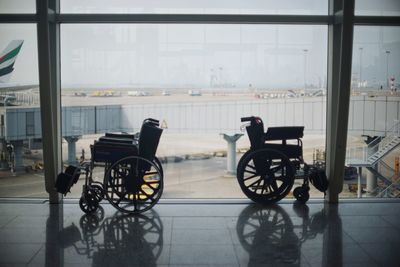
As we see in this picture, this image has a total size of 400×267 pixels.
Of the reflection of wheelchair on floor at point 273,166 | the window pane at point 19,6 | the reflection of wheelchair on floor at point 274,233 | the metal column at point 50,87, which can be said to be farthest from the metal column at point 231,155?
the window pane at point 19,6

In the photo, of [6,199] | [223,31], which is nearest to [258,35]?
[223,31]

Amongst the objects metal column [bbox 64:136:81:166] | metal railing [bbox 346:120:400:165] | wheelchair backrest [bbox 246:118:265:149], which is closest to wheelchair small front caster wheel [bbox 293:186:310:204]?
wheelchair backrest [bbox 246:118:265:149]

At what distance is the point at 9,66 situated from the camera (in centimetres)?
578

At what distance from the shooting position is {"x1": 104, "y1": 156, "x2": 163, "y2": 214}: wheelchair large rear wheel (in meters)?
5.11

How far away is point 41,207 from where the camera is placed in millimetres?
5477

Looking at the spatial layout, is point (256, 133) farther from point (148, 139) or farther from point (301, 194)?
point (148, 139)

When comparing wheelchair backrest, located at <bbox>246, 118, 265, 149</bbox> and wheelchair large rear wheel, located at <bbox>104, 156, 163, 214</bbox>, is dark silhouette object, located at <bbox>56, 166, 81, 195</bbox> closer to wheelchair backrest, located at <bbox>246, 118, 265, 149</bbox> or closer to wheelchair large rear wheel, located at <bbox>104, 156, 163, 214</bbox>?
wheelchair large rear wheel, located at <bbox>104, 156, 163, 214</bbox>

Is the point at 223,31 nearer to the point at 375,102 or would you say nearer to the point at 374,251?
the point at 375,102

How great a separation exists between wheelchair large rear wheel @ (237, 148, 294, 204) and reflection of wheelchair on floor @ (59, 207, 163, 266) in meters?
1.18

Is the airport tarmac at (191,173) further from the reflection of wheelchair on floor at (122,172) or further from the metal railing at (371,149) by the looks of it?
the reflection of wheelchair on floor at (122,172)

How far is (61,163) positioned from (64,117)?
578 millimetres

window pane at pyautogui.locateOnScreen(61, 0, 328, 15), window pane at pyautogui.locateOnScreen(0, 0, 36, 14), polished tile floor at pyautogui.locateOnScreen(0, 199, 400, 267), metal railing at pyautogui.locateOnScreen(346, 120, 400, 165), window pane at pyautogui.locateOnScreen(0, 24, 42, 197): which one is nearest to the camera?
polished tile floor at pyautogui.locateOnScreen(0, 199, 400, 267)

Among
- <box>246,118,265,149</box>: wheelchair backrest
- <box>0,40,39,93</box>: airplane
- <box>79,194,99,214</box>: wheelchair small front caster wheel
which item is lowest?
<box>79,194,99,214</box>: wheelchair small front caster wheel

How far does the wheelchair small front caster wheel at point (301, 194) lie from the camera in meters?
5.67
